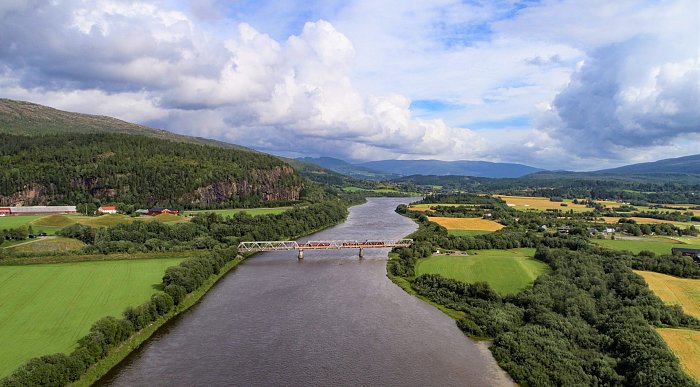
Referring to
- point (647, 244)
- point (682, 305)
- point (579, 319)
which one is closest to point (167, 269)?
point (579, 319)

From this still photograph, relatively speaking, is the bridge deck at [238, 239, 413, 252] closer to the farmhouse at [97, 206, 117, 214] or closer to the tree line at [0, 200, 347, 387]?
the tree line at [0, 200, 347, 387]

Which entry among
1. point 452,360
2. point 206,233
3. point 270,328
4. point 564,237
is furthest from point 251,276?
point 564,237

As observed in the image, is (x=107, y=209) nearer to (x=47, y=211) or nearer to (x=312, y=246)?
(x=47, y=211)

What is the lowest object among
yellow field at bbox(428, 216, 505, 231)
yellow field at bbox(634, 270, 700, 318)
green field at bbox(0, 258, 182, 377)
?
yellow field at bbox(634, 270, 700, 318)

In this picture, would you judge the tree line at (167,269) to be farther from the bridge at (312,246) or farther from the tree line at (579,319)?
the tree line at (579,319)

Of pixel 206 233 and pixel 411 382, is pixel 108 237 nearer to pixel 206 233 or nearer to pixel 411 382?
pixel 206 233

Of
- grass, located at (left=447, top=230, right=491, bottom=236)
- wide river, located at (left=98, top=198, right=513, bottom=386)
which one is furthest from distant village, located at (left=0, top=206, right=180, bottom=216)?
grass, located at (left=447, top=230, right=491, bottom=236)
